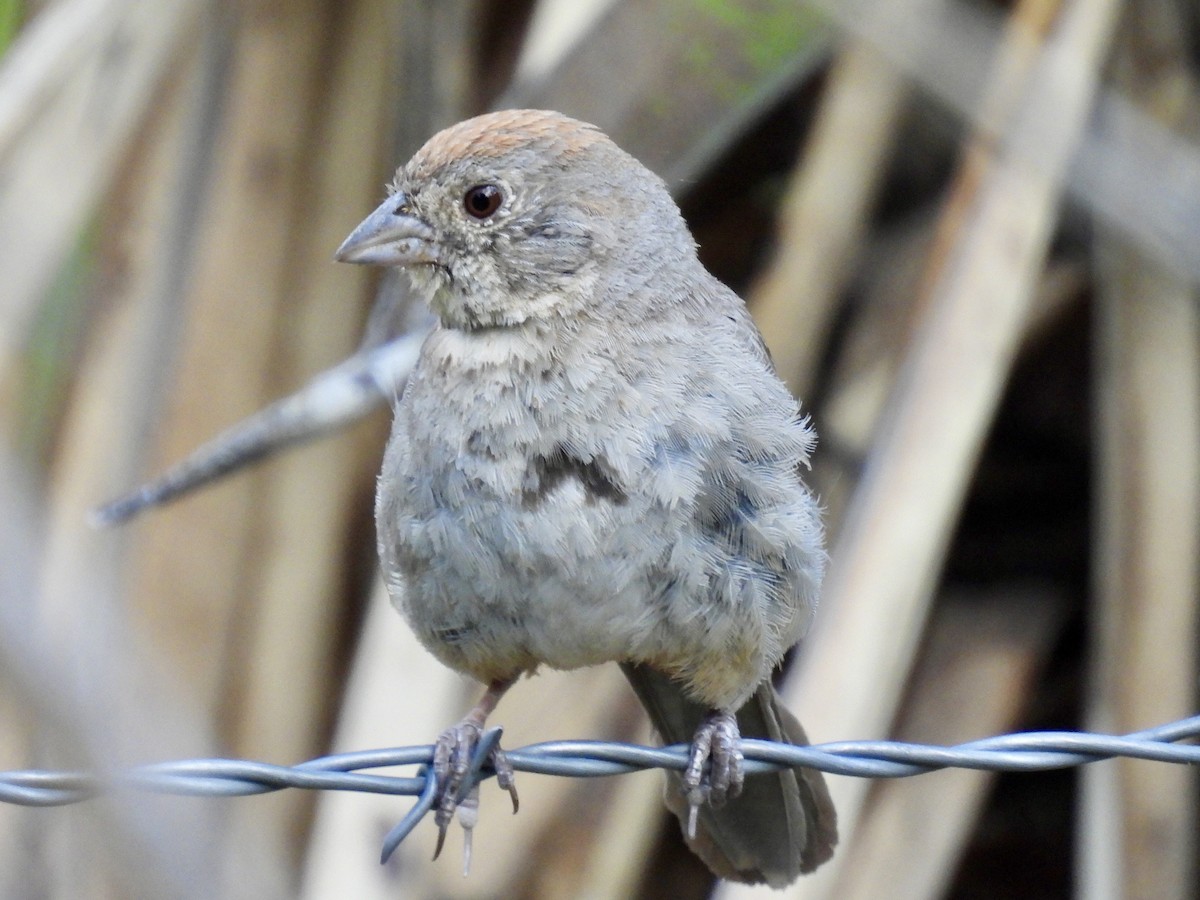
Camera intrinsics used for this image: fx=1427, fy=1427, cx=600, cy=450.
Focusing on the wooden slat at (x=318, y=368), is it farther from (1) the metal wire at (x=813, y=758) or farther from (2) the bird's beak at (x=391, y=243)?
(1) the metal wire at (x=813, y=758)

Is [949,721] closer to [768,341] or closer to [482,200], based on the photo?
[768,341]

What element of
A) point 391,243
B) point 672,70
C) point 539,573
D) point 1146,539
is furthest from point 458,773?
point 1146,539

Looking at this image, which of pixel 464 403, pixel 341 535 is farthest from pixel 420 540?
pixel 341 535

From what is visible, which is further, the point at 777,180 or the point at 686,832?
the point at 777,180

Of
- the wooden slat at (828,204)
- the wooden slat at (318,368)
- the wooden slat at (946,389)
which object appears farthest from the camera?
the wooden slat at (318,368)

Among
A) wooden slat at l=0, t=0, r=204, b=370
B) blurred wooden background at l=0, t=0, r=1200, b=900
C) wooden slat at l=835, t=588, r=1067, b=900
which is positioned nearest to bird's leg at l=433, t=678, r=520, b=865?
blurred wooden background at l=0, t=0, r=1200, b=900

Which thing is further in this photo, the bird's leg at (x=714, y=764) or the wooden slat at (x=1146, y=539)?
the wooden slat at (x=1146, y=539)

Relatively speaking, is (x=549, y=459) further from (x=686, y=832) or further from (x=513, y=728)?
(x=513, y=728)

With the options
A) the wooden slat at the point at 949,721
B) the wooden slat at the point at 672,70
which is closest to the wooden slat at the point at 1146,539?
the wooden slat at the point at 949,721
